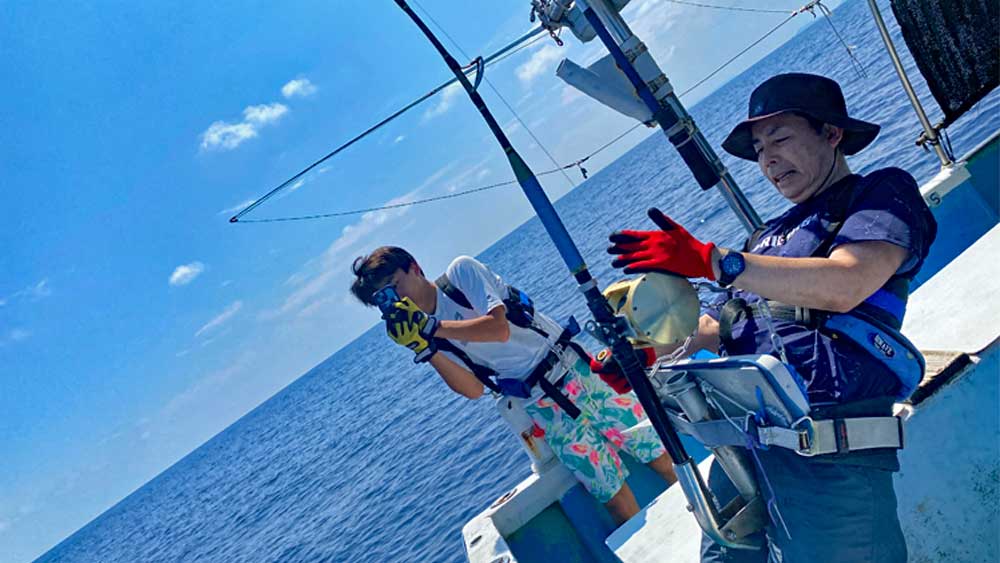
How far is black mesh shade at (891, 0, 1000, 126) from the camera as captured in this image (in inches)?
163

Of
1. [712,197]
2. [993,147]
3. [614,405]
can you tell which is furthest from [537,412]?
[712,197]

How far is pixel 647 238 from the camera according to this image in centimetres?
194

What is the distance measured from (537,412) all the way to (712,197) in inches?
1162

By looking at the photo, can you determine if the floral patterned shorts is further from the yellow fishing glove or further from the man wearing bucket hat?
the man wearing bucket hat

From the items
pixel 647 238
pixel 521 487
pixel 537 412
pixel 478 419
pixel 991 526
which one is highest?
pixel 647 238

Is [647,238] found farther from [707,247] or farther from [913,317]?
[913,317]

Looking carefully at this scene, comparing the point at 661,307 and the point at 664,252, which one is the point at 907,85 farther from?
the point at 664,252

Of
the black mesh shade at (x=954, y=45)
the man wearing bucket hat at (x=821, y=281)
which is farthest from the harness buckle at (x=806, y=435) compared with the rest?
the black mesh shade at (x=954, y=45)

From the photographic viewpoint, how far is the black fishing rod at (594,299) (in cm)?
245

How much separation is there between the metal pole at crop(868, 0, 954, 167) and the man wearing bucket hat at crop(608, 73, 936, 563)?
3.02 m

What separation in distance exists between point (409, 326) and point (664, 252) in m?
1.94

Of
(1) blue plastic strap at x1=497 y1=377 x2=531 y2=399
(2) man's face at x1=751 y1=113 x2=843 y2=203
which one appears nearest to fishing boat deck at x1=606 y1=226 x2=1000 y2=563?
→ (2) man's face at x1=751 y1=113 x2=843 y2=203

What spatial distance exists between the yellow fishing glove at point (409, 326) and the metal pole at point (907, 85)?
388 cm

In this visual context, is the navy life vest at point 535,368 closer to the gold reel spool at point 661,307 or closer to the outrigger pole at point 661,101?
the outrigger pole at point 661,101
